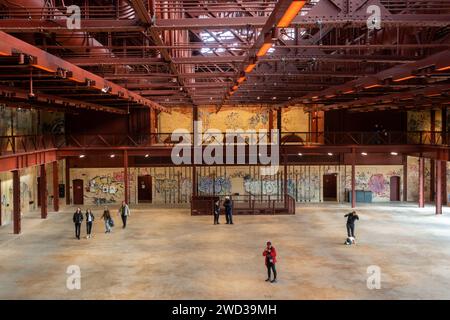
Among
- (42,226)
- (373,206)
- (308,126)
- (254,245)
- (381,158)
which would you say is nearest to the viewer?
(254,245)

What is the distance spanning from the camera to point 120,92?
16609 mm

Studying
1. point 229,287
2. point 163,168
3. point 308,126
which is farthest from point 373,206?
point 229,287

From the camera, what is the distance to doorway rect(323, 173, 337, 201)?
34.7 m

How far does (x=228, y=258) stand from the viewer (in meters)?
17.9

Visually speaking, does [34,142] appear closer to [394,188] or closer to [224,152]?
[224,152]

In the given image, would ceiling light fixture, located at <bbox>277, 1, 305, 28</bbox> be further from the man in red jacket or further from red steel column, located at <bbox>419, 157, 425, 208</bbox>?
red steel column, located at <bbox>419, 157, 425, 208</bbox>

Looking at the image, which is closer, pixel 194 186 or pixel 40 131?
pixel 194 186

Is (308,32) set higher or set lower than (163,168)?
higher

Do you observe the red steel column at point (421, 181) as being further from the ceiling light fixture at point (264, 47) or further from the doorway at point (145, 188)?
the ceiling light fixture at point (264, 47)

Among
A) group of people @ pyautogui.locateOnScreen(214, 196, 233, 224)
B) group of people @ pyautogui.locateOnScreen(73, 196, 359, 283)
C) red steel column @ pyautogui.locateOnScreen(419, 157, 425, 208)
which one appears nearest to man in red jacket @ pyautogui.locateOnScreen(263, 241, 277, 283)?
group of people @ pyautogui.locateOnScreen(73, 196, 359, 283)

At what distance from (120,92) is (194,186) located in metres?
13.8

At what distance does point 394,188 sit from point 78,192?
21.8 metres
